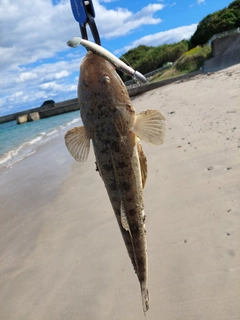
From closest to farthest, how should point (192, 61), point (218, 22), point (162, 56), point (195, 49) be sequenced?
1. point (192, 61)
2. point (195, 49)
3. point (218, 22)
4. point (162, 56)

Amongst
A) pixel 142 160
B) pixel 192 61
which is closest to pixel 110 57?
pixel 142 160

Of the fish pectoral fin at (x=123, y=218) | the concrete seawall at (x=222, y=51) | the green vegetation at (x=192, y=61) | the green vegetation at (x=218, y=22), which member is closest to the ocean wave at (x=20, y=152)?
the fish pectoral fin at (x=123, y=218)

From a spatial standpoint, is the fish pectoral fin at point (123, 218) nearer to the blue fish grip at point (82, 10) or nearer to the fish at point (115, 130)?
the fish at point (115, 130)

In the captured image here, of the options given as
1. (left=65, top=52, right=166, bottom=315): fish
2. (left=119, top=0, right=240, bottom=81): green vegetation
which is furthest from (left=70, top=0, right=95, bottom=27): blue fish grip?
(left=119, top=0, right=240, bottom=81): green vegetation

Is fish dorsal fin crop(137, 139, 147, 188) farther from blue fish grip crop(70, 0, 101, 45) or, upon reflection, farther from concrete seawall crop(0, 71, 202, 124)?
concrete seawall crop(0, 71, 202, 124)

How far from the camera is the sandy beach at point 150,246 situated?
3791 millimetres

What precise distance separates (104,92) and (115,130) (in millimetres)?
305

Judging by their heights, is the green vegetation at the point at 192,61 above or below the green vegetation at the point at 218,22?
below

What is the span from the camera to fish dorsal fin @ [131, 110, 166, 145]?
208 cm

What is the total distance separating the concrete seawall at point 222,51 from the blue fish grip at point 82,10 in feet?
104

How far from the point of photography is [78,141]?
→ 2.25 m

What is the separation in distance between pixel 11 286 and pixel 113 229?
216 centimetres

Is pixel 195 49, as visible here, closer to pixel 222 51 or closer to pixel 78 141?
pixel 222 51

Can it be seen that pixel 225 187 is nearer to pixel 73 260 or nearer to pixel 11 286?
pixel 73 260
